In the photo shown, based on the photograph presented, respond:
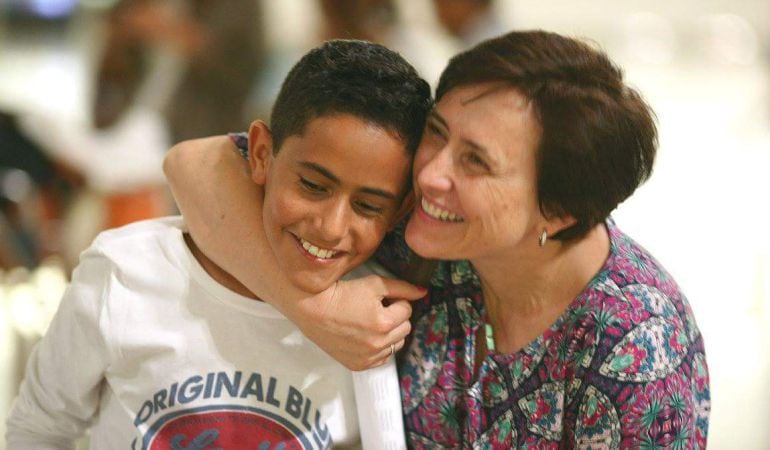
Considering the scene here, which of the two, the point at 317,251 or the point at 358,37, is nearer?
the point at 317,251

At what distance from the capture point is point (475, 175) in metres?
1.31

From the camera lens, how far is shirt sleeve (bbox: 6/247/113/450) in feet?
4.65

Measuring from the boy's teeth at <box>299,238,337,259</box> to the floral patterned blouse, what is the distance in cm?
21

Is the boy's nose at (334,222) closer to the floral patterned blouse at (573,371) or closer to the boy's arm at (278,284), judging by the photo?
the boy's arm at (278,284)

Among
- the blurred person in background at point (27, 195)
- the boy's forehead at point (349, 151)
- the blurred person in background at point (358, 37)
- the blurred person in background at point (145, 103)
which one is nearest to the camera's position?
the boy's forehead at point (349, 151)

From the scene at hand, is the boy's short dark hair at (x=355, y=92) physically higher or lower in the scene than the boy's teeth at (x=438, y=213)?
higher

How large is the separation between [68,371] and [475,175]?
69 cm

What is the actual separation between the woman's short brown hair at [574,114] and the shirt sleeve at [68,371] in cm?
63

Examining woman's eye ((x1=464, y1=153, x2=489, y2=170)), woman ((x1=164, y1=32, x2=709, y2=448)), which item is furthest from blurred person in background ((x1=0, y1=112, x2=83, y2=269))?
woman's eye ((x1=464, y1=153, x2=489, y2=170))

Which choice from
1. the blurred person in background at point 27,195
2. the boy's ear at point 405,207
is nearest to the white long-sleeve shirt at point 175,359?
the boy's ear at point 405,207

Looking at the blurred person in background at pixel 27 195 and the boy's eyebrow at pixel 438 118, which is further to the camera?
the blurred person in background at pixel 27 195

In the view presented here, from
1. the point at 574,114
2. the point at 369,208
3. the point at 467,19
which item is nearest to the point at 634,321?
→ the point at 574,114

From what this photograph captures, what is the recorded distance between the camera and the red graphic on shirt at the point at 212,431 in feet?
4.62

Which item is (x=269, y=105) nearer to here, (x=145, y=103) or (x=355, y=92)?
(x=145, y=103)
